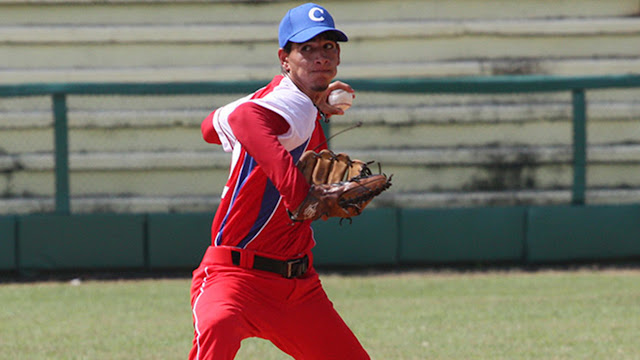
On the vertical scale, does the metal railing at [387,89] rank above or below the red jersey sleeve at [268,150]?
below

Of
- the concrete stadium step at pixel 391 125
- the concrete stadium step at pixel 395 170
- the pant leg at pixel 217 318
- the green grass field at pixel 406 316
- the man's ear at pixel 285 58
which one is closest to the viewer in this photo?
the pant leg at pixel 217 318

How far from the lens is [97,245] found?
10453 millimetres

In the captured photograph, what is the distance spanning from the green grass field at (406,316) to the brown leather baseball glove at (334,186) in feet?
10.2

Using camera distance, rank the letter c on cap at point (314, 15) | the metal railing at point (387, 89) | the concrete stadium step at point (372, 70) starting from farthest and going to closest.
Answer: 1. the concrete stadium step at point (372, 70)
2. the metal railing at point (387, 89)
3. the letter c on cap at point (314, 15)

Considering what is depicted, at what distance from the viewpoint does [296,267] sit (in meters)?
3.90

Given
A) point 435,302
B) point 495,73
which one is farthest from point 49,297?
point 495,73

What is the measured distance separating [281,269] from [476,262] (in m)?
7.25

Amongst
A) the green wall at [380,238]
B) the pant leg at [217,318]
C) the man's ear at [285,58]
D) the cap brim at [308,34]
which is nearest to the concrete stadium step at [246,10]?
the green wall at [380,238]

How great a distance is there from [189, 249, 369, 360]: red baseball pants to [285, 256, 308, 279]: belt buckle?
2cm

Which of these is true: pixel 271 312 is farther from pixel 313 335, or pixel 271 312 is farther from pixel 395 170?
pixel 395 170

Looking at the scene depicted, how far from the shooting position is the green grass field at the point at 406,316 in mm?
6668

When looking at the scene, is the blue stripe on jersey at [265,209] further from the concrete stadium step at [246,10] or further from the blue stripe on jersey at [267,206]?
the concrete stadium step at [246,10]

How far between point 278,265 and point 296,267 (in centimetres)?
10

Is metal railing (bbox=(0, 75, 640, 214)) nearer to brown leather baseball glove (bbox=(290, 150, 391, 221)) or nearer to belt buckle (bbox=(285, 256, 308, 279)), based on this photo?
belt buckle (bbox=(285, 256, 308, 279))
